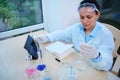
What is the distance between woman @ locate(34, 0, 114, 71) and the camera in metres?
1.12

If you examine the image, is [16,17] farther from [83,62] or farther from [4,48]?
[83,62]

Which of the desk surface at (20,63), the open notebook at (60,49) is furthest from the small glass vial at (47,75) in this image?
the open notebook at (60,49)

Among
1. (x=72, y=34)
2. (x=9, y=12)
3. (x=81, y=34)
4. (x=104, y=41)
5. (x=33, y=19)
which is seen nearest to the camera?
(x=104, y=41)

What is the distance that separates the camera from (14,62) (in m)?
Result: 1.31

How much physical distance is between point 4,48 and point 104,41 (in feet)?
3.20

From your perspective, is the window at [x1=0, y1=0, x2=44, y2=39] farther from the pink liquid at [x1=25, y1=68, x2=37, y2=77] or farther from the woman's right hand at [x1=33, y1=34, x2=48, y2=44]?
the pink liquid at [x1=25, y1=68, x2=37, y2=77]

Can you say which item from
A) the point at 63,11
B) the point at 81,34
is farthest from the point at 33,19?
the point at 81,34

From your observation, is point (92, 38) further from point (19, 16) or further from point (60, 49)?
point (19, 16)

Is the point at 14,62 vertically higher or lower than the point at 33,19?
lower

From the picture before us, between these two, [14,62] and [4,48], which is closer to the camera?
[14,62]

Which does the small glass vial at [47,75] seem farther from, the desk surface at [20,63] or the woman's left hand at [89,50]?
the woman's left hand at [89,50]

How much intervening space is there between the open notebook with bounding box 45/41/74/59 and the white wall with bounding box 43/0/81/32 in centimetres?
50

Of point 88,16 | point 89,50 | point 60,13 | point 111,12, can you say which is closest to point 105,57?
point 89,50

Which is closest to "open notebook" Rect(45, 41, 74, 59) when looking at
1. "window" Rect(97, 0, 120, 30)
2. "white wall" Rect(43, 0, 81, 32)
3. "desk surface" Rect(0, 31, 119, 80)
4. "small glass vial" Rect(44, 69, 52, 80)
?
"desk surface" Rect(0, 31, 119, 80)
